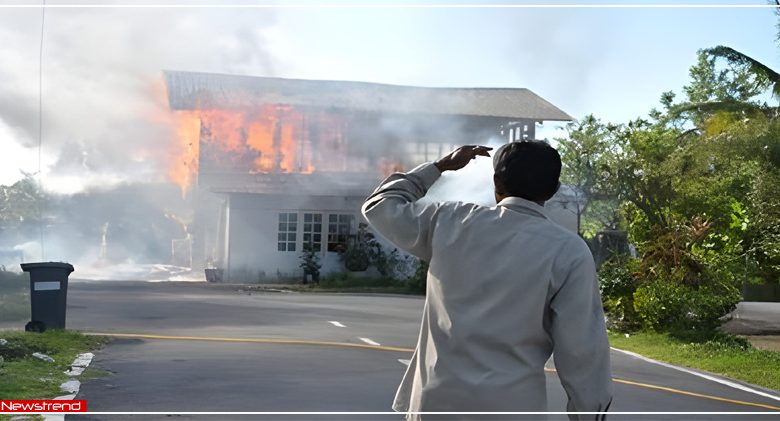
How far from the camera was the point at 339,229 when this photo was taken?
34.8m

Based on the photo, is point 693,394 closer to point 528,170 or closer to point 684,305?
point 684,305

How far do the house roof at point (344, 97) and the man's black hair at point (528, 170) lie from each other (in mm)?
31701

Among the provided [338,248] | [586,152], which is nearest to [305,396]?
[586,152]

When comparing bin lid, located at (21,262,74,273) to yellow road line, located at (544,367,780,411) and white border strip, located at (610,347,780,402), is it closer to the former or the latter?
yellow road line, located at (544,367,780,411)

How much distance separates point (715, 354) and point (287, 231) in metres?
20.2

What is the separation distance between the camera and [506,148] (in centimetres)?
355

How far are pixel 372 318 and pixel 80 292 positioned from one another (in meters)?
9.14

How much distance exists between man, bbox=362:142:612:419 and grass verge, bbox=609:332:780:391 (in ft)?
33.7

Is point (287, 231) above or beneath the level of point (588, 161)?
beneath

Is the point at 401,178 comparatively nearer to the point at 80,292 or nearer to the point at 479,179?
the point at 80,292

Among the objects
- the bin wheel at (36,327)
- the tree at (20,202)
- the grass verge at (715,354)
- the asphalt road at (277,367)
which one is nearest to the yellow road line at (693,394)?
the asphalt road at (277,367)

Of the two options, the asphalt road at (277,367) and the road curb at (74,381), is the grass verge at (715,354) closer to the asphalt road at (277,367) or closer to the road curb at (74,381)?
the asphalt road at (277,367)

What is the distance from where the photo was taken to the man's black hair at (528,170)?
3492 mm

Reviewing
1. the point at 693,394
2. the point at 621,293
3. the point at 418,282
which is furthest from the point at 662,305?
the point at 418,282
